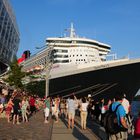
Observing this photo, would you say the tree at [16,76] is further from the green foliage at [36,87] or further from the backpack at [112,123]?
the backpack at [112,123]

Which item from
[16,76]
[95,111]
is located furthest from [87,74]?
[95,111]

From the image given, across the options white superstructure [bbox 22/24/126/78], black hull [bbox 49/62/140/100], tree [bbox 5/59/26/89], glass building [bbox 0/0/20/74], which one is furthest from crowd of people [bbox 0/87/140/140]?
glass building [bbox 0/0/20/74]

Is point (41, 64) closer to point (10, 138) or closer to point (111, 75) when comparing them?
point (111, 75)

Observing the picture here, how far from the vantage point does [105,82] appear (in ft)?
135

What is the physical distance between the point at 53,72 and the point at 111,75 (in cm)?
958

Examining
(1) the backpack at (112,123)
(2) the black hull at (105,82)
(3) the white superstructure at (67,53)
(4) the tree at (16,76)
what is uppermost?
(3) the white superstructure at (67,53)

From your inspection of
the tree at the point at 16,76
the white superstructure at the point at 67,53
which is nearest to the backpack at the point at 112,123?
the white superstructure at the point at 67,53

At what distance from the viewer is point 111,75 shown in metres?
40.8

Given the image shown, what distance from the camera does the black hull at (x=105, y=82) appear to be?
1575 inches

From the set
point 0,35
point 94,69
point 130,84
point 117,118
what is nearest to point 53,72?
point 94,69

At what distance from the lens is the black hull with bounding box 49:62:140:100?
4000 cm

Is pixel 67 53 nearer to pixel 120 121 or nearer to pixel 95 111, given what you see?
pixel 95 111

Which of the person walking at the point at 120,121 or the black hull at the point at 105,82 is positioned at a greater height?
the black hull at the point at 105,82

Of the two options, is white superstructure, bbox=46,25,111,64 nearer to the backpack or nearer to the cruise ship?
the cruise ship
